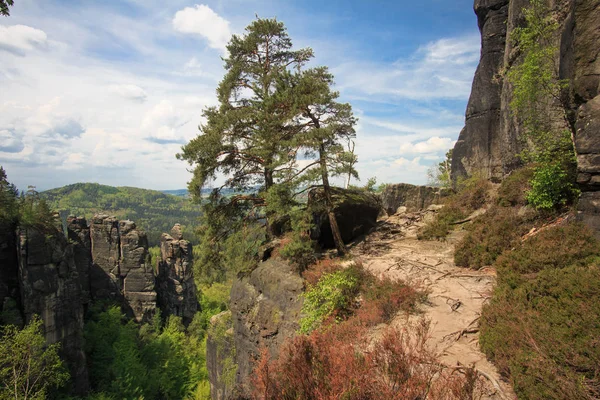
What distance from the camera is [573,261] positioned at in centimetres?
749

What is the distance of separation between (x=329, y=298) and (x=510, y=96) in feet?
51.2

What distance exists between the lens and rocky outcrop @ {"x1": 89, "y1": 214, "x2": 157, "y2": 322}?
38438mm

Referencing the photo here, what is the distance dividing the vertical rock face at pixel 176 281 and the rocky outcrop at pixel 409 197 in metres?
33.7

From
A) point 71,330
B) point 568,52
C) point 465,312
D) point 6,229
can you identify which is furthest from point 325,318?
point 6,229

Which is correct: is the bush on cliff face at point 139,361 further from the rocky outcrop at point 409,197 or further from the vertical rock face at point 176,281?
the rocky outcrop at point 409,197

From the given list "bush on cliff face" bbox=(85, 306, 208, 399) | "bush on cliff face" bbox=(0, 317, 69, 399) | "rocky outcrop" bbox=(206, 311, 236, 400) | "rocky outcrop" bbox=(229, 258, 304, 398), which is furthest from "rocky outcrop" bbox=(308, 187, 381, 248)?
"bush on cliff face" bbox=(85, 306, 208, 399)

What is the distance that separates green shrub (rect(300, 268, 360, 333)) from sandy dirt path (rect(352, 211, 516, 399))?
4.25 feet

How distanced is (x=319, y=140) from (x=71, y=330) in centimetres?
2733

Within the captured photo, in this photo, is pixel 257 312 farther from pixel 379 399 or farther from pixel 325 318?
pixel 379 399

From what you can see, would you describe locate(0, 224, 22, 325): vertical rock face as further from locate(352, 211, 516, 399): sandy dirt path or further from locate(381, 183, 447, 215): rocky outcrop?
locate(381, 183, 447, 215): rocky outcrop

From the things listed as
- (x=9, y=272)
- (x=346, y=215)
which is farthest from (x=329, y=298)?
(x=9, y=272)

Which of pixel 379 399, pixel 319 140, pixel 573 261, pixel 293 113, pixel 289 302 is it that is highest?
pixel 293 113

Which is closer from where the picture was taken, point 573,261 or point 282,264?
point 573,261

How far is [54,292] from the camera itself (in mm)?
23734
